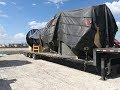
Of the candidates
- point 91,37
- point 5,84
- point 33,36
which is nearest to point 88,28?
point 91,37

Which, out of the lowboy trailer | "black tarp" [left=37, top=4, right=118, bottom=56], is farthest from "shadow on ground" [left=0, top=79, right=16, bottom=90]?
"black tarp" [left=37, top=4, right=118, bottom=56]

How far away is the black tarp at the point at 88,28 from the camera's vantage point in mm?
12164

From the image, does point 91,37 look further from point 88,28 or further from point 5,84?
point 5,84

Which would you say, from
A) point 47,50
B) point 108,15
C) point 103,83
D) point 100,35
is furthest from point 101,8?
point 47,50

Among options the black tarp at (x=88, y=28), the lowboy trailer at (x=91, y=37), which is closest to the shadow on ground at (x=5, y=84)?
the lowboy trailer at (x=91, y=37)

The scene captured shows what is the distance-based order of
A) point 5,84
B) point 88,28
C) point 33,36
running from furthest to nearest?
point 33,36, point 88,28, point 5,84

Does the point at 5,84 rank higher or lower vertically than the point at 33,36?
lower

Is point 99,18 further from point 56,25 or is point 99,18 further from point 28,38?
point 28,38

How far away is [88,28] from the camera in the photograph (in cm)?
1200

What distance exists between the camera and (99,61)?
1114 centimetres

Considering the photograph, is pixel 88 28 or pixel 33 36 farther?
pixel 33 36

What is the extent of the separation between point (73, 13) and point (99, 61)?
12.3ft

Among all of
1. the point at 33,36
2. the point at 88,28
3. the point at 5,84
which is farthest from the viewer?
the point at 33,36

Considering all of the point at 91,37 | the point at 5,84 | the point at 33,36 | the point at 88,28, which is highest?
the point at 88,28
